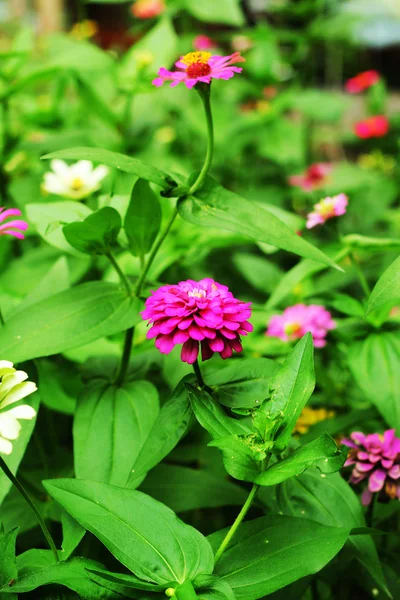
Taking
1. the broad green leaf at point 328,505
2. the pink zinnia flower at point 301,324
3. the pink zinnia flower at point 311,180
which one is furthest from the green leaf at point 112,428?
the pink zinnia flower at point 311,180

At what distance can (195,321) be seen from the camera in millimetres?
546

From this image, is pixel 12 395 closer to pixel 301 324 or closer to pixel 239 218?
pixel 239 218

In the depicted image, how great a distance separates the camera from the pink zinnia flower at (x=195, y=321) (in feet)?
1.77

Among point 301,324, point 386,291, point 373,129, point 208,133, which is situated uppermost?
point 208,133

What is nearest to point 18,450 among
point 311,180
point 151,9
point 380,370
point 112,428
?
point 112,428

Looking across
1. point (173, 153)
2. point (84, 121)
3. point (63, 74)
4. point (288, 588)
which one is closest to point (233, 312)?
point (288, 588)

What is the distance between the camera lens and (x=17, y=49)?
1.39m

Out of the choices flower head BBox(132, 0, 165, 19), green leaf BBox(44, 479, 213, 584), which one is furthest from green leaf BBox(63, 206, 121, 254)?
flower head BBox(132, 0, 165, 19)

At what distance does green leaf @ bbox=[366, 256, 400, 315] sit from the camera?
1.95 feet

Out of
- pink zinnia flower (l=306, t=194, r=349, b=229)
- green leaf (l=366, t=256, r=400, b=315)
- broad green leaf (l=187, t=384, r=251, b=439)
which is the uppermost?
green leaf (l=366, t=256, r=400, b=315)

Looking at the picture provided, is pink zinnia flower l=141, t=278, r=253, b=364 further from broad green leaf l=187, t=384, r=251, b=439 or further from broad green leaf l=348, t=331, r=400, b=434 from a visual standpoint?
broad green leaf l=348, t=331, r=400, b=434

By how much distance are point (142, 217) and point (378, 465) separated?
36 centimetres

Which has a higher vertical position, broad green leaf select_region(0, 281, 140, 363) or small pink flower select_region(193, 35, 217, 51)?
broad green leaf select_region(0, 281, 140, 363)

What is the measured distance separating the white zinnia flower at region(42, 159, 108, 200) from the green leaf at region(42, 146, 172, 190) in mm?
356
